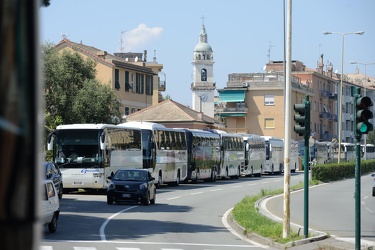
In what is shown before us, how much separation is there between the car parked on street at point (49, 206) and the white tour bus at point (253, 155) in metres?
49.6

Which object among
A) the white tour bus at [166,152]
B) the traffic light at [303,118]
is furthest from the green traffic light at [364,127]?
the white tour bus at [166,152]

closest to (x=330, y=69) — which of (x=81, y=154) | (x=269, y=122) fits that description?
(x=269, y=122)

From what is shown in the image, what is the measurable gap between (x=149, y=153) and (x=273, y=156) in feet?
118

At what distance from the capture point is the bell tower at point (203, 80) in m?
155

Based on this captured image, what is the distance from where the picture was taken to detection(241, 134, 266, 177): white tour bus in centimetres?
7012

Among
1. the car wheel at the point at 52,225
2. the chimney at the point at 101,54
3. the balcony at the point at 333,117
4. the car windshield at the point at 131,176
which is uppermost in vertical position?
the chimney at the point at 101,54

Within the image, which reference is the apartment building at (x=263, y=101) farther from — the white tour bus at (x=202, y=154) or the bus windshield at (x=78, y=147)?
the bus windshield at (x=78, y=147)

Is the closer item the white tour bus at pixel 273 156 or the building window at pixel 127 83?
the white tour bus at pixel 273 156

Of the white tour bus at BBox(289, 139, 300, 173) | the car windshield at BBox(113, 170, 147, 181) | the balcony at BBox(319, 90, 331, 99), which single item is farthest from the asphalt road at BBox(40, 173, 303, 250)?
the balcony at BBox(319, 90, 331, 99)

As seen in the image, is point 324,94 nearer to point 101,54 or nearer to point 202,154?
point 101,54

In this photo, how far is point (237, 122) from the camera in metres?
114

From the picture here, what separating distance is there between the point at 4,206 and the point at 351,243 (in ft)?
56.6

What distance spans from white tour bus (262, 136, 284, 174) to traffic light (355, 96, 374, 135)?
6123 centimetres

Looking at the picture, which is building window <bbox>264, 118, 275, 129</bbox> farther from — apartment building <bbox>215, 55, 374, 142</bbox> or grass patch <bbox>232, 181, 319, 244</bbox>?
grass patch <bbox>232, 181, 319, 244</bbox>
